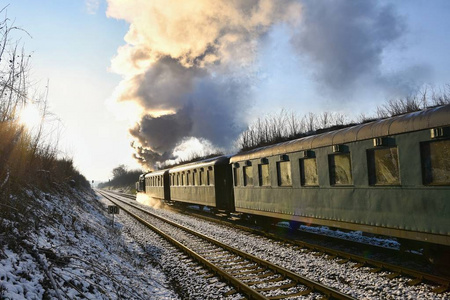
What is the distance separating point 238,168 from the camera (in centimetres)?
1475

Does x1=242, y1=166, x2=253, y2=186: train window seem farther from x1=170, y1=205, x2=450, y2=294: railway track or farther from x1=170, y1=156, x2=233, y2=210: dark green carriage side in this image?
x1=170, y1=205, x2=450, y2=294: railway track

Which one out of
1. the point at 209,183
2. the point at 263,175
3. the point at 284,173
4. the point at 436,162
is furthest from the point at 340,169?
the point at 209,183

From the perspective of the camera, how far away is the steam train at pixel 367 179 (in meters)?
6.40

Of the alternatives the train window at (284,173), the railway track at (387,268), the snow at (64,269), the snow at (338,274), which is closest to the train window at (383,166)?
the railway track at (387,268)

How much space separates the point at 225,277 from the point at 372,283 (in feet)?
9.20

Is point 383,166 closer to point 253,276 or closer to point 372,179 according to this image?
point 372,179

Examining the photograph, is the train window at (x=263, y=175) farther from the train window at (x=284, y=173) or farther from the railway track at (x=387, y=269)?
the railway track at (x=387, y=269)

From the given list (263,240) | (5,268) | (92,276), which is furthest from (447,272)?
(5,268)

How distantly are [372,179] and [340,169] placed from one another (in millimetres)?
1113

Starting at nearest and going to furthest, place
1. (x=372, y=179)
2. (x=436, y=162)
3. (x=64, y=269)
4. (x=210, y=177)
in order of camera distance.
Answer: (x=64, y=269) < (x=436, y=162) < (x=372, y=179) < (x=210, y=177)

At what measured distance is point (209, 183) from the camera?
17469 millimetres

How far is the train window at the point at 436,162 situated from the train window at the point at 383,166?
26.8 inches

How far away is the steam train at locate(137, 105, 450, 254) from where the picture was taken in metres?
6.40

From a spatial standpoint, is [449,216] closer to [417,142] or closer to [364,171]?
[417,142]
